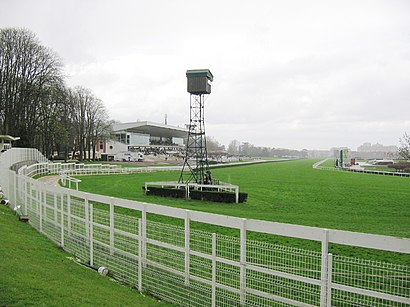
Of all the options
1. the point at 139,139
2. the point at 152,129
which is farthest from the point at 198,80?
the point at 152,129

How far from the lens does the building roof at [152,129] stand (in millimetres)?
96625

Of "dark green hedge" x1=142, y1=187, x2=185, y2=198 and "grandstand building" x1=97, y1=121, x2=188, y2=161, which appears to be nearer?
"dark green hedge" x1=142, y1=187, x2=185, y2=198

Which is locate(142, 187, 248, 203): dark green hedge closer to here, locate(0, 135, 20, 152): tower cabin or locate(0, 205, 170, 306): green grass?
locate(0, 205, 170, 306): green grass

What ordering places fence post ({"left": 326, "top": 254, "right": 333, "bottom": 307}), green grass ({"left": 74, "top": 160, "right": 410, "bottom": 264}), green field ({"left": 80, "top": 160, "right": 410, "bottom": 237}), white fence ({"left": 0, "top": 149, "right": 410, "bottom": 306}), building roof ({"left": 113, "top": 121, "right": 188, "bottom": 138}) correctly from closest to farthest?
fence post ({"left": 326, "top": 254, "right": 333, "bottom": 307}) < white fence ({"left": 0, "top": 149, "right": 410, "bottom": 306}) < green grass ({"left": 74, "top": 160, "right": 410, "bottom": 264}) < green field ({"left": 80, "top": 160, "right": 410, "bottom": 237}) < building roof ({"left": 113, "top": 121, "right": 188, "bottom": 138})

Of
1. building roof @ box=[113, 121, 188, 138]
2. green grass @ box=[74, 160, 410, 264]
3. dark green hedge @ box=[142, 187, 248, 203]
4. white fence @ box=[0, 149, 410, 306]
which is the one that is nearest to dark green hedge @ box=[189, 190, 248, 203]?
dark green hedge @ box=[142, 187, 248, 203]

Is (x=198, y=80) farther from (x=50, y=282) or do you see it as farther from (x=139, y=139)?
(x=139, y=139)

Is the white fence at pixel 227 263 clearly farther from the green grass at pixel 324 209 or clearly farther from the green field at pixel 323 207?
the green field at pixel 323 207

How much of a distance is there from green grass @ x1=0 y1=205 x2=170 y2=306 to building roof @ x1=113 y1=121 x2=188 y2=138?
88.9 meters

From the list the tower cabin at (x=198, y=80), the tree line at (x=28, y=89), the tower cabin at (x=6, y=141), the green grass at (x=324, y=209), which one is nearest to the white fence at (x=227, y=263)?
the green grass at (x=324, y=209)

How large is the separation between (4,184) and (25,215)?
5710 mm

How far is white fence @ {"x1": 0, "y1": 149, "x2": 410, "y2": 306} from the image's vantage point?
13.4 feet

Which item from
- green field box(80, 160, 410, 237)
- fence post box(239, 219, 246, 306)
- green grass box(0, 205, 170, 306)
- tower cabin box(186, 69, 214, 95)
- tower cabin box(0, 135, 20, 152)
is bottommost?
green field box(80, 160, 410, 237)

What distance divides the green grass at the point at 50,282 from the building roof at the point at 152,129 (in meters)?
88.9

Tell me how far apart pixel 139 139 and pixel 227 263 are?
9932 cm
